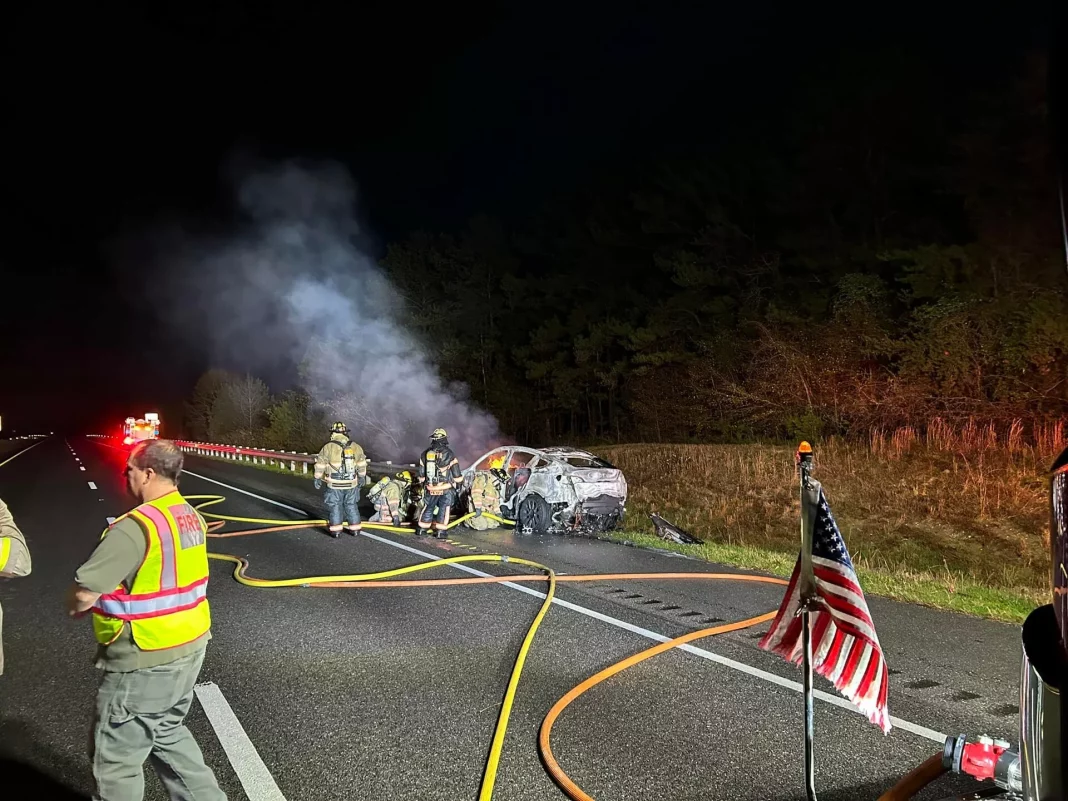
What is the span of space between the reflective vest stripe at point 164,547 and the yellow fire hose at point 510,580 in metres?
1.74

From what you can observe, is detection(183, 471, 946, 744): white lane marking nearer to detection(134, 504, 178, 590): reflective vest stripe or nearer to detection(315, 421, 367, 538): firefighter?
detection(315, 421, 367, 538): firefighter

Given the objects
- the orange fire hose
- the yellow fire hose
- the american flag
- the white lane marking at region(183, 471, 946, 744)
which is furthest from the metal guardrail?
the orange fire hose

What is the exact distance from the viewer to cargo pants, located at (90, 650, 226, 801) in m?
2.91

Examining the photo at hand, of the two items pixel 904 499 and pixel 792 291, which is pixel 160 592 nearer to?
pixel 904 499

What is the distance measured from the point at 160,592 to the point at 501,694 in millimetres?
2551

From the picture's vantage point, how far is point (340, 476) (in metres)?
11.4

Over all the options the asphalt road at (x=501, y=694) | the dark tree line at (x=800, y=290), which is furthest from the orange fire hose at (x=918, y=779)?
the dark tree line at (x=800, y=290)

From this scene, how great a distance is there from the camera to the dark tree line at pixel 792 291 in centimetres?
1681

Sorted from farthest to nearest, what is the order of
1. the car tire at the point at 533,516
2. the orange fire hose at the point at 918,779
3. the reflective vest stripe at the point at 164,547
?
the car tire at the point at 533,516 < the reflective vest stripe at the point at 164,547 < the orange fire hose at the point at 918,779

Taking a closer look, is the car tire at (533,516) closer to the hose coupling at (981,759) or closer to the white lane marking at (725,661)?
the white lane marking at (725,661)

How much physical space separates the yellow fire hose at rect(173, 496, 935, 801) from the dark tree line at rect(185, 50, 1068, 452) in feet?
22.9

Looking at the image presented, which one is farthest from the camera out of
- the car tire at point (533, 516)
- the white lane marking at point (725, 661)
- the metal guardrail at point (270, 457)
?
the metal guardrail at point (270, 457)

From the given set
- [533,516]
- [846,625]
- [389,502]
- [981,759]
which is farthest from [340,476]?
[981,759]

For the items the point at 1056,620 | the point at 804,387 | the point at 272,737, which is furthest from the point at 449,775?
the point at 804,387
